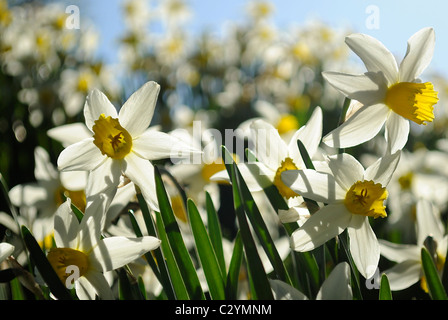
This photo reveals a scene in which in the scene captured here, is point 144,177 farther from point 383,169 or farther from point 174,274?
point 383,169

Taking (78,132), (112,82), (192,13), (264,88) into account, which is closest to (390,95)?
(78,132)

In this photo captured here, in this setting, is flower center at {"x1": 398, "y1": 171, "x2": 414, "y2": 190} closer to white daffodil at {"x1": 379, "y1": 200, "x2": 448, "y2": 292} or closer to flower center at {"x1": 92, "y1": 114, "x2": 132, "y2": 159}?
white daffodil at {"x1": 379, "y1": 200, "x2": 448, "y2": 292}

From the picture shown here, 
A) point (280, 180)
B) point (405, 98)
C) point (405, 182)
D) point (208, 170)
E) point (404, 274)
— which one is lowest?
point (405, 182)

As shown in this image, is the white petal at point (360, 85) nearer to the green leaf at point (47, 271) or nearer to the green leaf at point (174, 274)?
the green leaf at point (174, 274)

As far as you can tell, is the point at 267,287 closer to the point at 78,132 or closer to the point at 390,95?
the point at 390,95

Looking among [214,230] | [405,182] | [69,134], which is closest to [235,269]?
[214,230]
